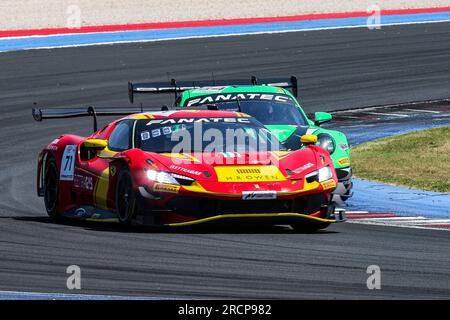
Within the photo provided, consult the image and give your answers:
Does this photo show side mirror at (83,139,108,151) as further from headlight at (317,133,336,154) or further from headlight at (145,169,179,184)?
headlight at (317,133,336,154)

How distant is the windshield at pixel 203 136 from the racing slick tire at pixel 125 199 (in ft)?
1.65

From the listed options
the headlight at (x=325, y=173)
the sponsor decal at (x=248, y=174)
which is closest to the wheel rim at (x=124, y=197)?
the sponsor decal at (x=248, y=174)

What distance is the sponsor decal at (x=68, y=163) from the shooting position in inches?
546

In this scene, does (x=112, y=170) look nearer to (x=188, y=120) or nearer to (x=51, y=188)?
(x=188, y=120)

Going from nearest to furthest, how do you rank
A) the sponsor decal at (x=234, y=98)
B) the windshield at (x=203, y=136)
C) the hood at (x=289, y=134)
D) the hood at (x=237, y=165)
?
the hood at (x=237, y=165) < the windshield at (x=203, y=136) < the hood at (x=289, y=134) < the sponsor decal at (x=234, y=98)

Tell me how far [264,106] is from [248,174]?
414cm

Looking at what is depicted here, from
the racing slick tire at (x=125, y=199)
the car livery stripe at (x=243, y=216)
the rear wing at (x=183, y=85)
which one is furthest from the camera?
the rear wing at (x=183, y=85)

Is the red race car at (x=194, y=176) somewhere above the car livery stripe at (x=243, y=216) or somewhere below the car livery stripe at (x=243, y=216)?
above

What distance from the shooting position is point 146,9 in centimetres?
3966

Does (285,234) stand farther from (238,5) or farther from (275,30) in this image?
(238,5)

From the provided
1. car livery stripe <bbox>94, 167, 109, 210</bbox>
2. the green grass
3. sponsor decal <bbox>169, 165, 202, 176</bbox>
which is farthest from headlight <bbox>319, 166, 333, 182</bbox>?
the green grass

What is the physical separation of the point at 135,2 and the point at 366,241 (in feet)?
96.0

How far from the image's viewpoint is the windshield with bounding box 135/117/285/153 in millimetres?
12906
